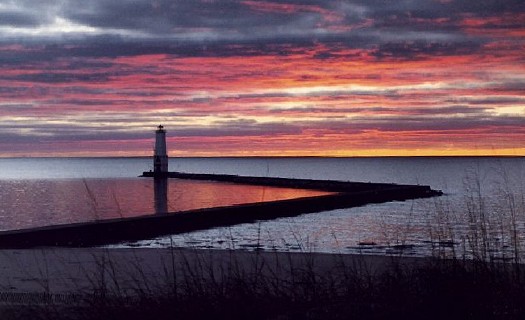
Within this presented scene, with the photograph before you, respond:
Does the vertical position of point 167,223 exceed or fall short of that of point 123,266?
it falls short

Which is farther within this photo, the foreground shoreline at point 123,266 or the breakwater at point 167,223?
the breakwater at point 167,223

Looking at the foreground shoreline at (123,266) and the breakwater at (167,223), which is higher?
the foreground shoreline at (123,266)

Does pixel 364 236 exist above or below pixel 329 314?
below

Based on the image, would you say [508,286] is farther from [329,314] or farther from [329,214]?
[329,214]

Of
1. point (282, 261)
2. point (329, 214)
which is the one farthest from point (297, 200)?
point (282, 261)

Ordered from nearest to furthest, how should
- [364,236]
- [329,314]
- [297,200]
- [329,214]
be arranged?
[329,314], [364,236], [329,214], [297,200]

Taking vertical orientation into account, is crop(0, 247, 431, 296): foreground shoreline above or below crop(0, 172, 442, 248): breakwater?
above

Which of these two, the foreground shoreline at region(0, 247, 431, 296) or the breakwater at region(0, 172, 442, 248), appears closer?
the foreground shoreline at region(0, 247, 431, 296)

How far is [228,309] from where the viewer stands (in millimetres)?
4773

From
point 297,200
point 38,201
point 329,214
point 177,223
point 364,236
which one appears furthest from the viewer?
point 38,201

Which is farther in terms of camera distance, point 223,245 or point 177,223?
point 177,223

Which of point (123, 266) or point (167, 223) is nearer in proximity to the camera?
point (123, 266)

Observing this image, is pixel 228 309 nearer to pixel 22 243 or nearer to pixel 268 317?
pixel 268 317

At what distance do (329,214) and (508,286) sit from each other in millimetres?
21389
